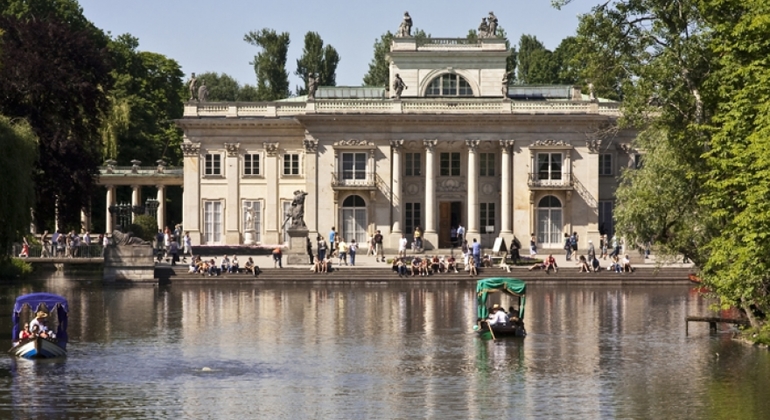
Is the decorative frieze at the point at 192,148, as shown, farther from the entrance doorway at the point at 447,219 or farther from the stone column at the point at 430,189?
the entrance doorway at the point at 447,219

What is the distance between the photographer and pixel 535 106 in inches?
2972

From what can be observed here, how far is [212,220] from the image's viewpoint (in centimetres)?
7869

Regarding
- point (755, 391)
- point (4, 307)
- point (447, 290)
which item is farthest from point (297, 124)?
point (755, 391)

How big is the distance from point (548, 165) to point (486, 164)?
11.2 ft

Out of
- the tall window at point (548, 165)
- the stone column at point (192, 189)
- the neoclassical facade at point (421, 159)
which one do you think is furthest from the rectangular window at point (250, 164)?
the tall window at point (548, 165)

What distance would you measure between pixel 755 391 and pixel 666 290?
26878 mm

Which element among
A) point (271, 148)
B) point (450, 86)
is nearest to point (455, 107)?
point (450, 86)

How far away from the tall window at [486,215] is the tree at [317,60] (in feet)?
101

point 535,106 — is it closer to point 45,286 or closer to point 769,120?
point 45,286

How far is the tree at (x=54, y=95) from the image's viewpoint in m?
60.4

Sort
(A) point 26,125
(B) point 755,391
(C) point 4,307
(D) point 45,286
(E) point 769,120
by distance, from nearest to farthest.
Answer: (B) point 755,391
(E) point 769,120
(C) point 4,307
(A) point 26,125
(D) point 45,286

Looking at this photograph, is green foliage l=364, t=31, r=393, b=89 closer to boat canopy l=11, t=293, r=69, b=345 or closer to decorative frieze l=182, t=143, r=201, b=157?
decorative frieze l=182, t=143, r=201, b=157

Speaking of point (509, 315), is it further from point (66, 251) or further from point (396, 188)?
point (396, 188)

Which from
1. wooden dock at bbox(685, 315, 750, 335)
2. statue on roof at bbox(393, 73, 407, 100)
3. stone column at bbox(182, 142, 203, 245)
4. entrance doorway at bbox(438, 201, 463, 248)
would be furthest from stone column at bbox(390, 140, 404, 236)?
wooden dock at bbox(685, 315, 750, 335)
